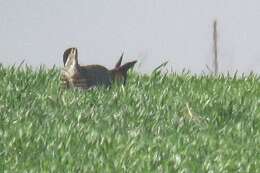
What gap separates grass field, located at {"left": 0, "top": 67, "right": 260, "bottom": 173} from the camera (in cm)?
551

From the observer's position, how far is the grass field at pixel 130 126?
5508mm

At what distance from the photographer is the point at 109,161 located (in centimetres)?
546

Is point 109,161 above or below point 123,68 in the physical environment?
below

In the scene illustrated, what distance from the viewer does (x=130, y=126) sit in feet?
21.6

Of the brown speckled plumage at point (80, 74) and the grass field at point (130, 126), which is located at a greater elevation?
the brown speckled plumage at point (80, 74)

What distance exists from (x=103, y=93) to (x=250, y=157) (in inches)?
85.6

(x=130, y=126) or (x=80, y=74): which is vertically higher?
(x=80, y=74)

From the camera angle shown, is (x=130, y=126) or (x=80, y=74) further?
(x=80, y=74)

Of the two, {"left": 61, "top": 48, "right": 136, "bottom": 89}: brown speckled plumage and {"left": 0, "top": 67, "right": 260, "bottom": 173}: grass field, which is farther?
{"left": 61, "top": 48, "right": 136, "bottom": 89}: brown speckled plumage

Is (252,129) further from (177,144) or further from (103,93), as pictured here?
(103,93)

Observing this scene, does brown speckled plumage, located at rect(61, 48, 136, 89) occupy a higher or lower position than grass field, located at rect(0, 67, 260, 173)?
higher

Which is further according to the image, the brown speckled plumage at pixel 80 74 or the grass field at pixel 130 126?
the brown speckled plumage at pixel 80 74

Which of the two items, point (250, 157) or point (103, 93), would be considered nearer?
point (250, 157)

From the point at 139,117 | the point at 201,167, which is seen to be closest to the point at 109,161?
the point at 201,167
